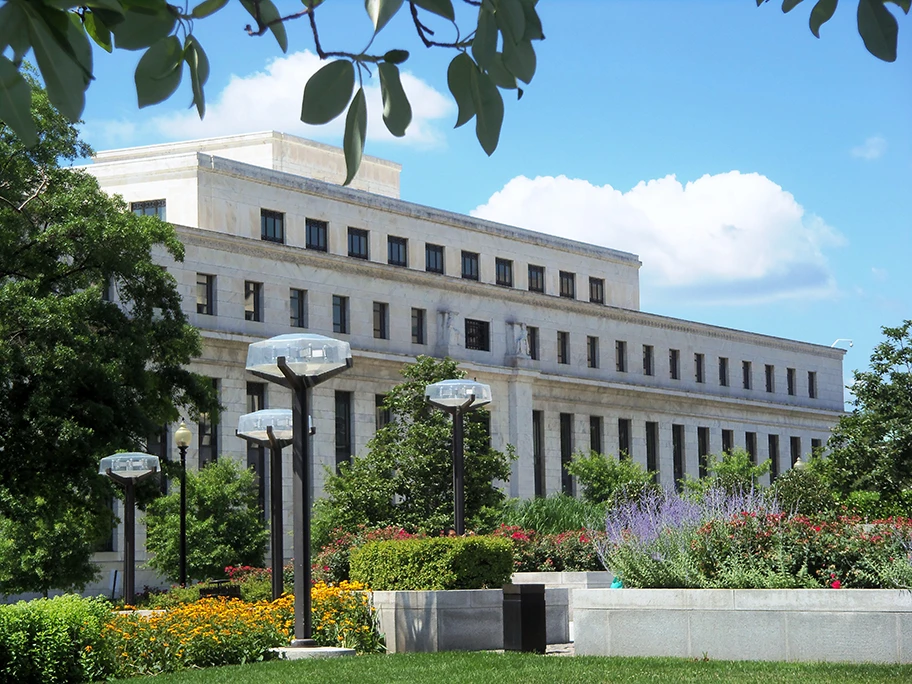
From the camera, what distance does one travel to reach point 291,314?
57.4 metres

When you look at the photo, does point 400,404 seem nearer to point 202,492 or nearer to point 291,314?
point 202,492

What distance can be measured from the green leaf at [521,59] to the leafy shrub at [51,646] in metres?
13.6

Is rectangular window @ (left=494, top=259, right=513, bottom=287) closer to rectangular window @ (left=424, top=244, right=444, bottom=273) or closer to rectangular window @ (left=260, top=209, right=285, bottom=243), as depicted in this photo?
rectangular window @ (left=424, top=244, right=444, bottom=273)

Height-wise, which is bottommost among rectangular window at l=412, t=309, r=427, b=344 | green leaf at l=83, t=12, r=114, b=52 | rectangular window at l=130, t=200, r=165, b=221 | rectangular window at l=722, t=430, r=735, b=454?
green leaf at l=83, t=12, r=114, b=52

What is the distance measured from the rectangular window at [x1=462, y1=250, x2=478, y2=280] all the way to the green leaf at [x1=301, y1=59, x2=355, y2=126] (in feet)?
207

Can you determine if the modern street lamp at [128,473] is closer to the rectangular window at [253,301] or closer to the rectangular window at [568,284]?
the rectangular window at [253,301]

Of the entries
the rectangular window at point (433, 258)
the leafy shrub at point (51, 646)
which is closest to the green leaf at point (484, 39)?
the leafy shrub at point (51, 646)

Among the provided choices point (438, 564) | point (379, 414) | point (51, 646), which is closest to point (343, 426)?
point (379, 414)

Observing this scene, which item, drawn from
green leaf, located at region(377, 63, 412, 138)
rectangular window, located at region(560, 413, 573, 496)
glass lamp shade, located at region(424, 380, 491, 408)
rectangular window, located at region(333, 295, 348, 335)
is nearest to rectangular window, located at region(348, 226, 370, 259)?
rectangular window, located at region(333, 295, 348, 335)

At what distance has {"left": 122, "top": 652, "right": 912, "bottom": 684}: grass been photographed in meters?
12.1

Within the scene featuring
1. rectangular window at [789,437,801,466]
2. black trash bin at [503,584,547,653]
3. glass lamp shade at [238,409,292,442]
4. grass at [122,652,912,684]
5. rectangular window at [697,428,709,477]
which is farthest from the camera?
rectangular window at [789,437,801,466]

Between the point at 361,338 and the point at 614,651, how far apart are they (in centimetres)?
4454

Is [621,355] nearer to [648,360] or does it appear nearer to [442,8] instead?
[648,360]

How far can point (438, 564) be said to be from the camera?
18359 millimetres
